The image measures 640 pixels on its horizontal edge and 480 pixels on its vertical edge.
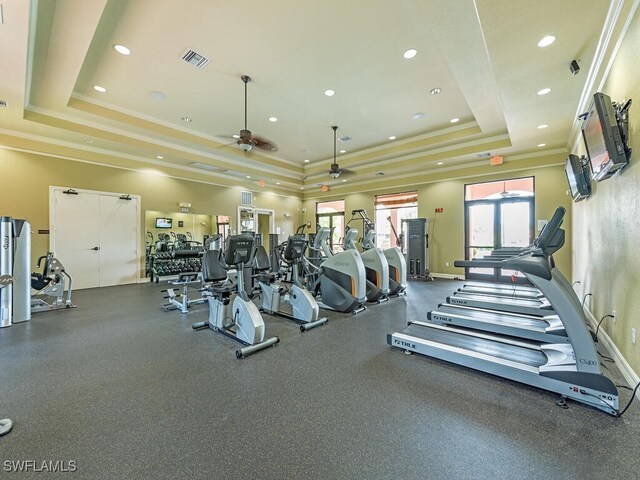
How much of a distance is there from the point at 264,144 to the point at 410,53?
4680 mm

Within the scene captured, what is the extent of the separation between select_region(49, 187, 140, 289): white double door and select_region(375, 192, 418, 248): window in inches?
301

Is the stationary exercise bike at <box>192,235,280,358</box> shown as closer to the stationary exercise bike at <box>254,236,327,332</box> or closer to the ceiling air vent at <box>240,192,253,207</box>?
the stationary exercise bike at <box>254,236,327,332</box>

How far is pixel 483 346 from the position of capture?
2.79 meters

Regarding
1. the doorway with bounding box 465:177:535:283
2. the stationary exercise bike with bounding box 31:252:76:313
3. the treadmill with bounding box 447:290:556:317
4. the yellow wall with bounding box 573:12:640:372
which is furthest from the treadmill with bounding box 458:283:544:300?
the stationary exercise bike with bounding box 31:252:76:313

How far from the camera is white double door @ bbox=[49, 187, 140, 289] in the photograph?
21.0 feet

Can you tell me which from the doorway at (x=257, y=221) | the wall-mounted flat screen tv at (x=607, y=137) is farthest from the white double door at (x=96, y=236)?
the wall-mounted flat screen tv at (x=607, y=137)

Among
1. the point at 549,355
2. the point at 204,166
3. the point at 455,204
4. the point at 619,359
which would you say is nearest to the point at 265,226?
the point at 204,166

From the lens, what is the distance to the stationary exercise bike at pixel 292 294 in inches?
154

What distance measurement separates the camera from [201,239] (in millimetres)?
9172

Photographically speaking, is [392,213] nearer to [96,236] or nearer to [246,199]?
[246,199]

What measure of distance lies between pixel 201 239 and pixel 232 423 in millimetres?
8222

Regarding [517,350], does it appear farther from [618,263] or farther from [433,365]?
[618,263]

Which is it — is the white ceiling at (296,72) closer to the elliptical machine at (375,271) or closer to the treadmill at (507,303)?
the elliptical machine at (375,271)

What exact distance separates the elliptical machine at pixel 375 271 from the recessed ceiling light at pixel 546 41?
A: 11.0 feet
